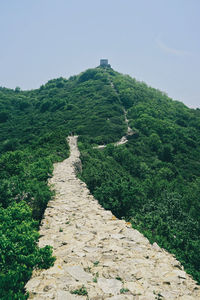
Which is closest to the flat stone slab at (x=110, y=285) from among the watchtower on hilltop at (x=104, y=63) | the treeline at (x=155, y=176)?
the treeline at (x=155, y=176)

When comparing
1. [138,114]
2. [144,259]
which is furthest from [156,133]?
[144,259]

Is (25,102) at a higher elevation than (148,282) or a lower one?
higher

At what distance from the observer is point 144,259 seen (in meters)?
5.49

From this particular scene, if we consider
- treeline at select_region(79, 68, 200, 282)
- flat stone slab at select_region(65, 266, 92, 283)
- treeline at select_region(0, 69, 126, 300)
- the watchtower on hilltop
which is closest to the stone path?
flat stone slab at select_region(65, 266, 92, 283)

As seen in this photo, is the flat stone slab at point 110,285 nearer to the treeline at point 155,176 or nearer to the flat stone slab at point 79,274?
the flat stone slab at point 79,274

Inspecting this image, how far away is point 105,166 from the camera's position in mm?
19375

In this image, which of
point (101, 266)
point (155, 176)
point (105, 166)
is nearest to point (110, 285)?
point (101, 266)

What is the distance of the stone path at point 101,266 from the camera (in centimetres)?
411

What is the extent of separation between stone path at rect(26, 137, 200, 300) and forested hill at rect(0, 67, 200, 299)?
19.7 inches

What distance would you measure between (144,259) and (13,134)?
47.0m

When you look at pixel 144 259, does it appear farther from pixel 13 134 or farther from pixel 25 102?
pixel 25 102

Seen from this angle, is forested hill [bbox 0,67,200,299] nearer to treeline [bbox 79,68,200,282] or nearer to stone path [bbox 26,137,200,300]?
treeline [bbox 79,68,200,282]

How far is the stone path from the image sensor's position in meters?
4.11

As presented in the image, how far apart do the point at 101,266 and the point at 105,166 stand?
571 inches
